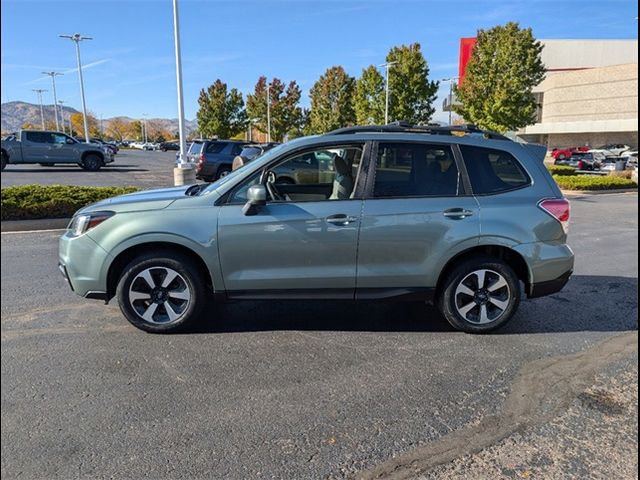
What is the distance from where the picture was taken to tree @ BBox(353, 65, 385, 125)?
39000mm

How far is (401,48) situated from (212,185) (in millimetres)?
37513

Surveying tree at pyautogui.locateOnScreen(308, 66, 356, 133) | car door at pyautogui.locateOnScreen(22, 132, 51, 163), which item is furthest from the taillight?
tree at pyautogui.locateOnScreen(308, 66, 356, 133)

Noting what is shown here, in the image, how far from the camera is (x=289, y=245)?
160 inches

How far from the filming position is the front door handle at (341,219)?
160 inches

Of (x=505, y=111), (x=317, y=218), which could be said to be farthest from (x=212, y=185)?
(x=505, y=111)

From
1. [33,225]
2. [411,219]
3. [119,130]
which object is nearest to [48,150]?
[33,225]

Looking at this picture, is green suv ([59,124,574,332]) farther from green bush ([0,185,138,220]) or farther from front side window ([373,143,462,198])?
green bush ([0,185,138,220])

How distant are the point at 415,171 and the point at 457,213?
20.2 inches

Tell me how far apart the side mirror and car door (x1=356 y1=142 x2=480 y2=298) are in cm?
85

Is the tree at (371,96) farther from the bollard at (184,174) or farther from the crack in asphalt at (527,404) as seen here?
the crack in asphalt at (527,404)

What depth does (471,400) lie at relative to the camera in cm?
326

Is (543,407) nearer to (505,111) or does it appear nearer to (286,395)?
(286,395)

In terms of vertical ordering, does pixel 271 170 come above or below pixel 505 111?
below

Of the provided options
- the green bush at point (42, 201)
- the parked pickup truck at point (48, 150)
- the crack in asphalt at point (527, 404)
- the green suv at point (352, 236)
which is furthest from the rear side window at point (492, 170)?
the parked pickup truck at point (48, 150)
